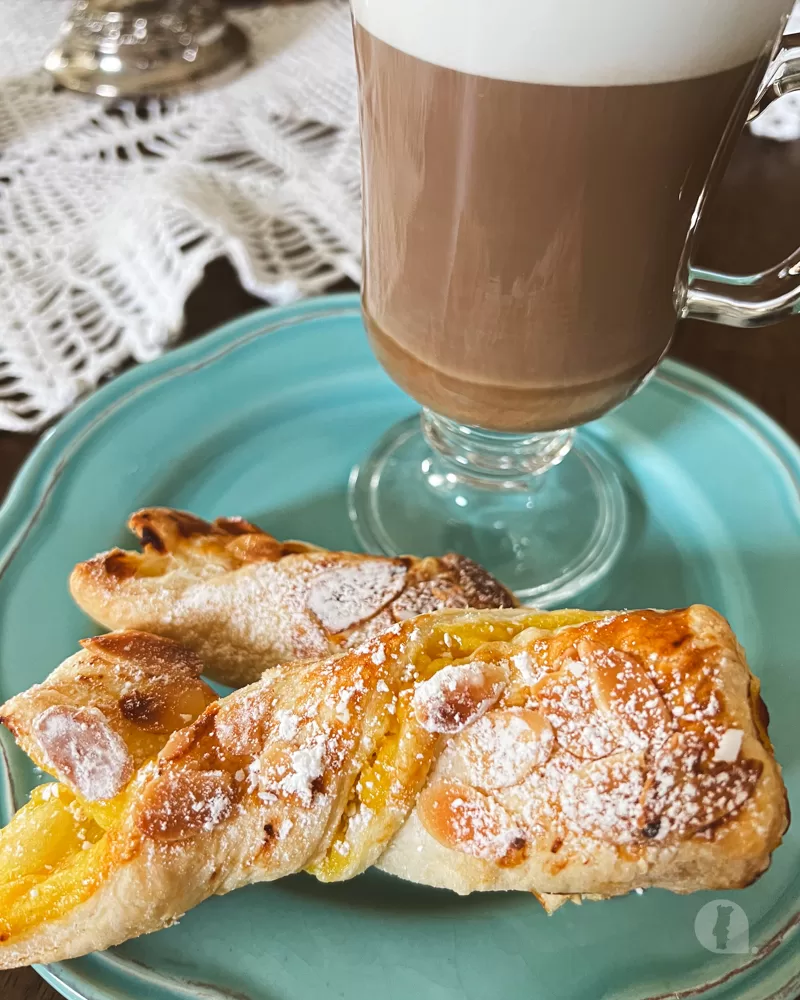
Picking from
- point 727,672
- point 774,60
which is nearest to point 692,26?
point 774,60

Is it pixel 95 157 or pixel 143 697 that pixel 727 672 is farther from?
pixel 95 157

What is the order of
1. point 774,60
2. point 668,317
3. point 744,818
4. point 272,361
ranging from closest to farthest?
point 744,818 → point 774,60 → point 668,317 → point 272,361

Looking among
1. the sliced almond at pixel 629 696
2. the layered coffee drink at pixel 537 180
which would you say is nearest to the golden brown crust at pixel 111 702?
the sliced almond at pixel 629 696

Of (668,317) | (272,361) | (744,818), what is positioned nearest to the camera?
(744,818)

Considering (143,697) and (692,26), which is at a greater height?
(692,26)

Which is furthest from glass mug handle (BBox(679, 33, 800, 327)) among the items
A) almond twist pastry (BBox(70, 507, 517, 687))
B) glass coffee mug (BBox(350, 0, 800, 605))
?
almond twist pastry (BBox(70, 507, 517, 687))

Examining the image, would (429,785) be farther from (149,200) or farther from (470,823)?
(149,200)
